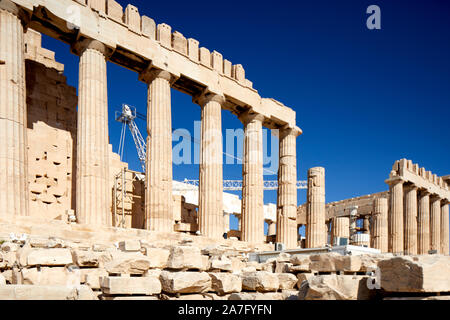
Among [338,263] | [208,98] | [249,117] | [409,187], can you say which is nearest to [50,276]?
[338,263]

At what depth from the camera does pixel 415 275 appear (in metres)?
5.75

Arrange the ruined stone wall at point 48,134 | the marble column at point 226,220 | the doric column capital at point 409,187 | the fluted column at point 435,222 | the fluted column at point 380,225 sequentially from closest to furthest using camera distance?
the ruined stone wall at point 48,134
the fluted column at point 380,225
the doric column capital at point 409,187
the fluted column at point 435,222
the marble column at point 226,220

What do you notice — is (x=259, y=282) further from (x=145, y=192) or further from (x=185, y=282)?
(x=145, y=192)

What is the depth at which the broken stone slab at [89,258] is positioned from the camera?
9188 millimetres

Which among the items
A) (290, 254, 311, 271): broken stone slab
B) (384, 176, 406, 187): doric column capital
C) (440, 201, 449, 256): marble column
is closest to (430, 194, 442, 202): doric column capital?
(440, 201, 449, 256): marble column

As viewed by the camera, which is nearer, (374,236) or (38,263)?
(38,263)

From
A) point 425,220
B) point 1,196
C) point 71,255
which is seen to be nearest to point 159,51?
point 1,196

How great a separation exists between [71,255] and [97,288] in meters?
1.29

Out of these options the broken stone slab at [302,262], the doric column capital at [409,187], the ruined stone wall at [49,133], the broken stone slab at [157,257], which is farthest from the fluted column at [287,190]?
the broken stone slab at [157,257]

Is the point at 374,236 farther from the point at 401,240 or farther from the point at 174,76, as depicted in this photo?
the point at 174,76

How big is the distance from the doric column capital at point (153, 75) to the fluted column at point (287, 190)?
956 cm

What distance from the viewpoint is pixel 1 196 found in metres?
14.5

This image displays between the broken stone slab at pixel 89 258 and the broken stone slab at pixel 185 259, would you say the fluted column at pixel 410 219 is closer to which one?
the broken stone slab at pixel 185 259

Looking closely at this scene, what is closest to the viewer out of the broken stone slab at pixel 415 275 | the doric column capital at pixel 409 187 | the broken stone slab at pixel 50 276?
the broken stone slab at pixel 415 275
